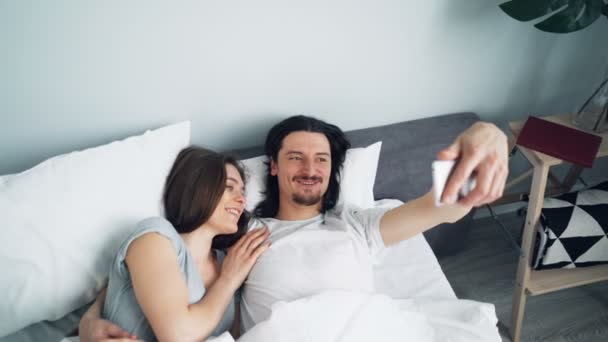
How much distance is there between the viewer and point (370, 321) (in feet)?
3.41

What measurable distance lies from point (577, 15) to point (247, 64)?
0.97 m

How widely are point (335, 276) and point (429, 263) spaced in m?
0.37

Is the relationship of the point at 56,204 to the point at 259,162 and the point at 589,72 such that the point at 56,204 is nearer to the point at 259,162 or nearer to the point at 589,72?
the point at 259,162

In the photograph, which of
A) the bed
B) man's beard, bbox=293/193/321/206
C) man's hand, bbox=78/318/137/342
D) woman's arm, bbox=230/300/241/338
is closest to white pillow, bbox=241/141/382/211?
the bed

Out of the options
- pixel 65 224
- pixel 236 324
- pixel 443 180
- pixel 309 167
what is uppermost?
pixel 443 180

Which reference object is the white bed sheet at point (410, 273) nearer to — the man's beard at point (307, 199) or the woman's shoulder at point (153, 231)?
the man's beard at point (307, 199)

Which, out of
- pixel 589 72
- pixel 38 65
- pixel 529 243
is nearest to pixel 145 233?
pixel 38 65

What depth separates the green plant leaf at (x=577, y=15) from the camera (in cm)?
122

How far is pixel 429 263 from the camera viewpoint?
1329 millimetres

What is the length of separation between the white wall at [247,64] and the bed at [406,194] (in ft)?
0.33

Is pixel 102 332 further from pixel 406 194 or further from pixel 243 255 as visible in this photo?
pixel 406 194

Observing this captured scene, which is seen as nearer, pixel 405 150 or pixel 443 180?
pixel 443 180

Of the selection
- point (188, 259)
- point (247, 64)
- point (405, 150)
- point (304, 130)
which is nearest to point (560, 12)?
point (405, 150)

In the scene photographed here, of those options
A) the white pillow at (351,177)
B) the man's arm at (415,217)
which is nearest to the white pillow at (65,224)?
the white pillow at (351,177)
